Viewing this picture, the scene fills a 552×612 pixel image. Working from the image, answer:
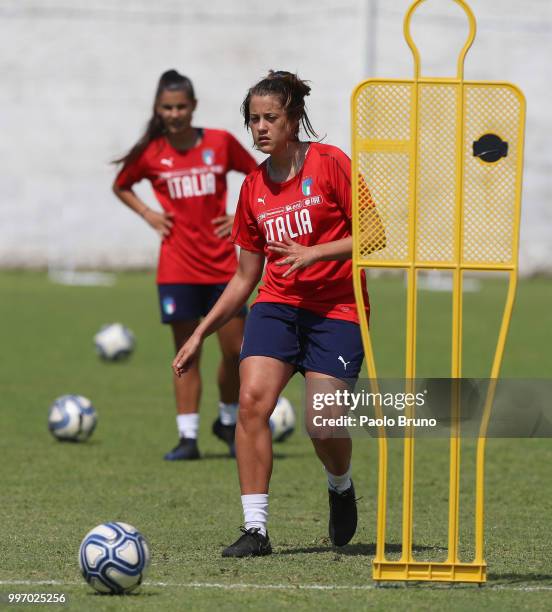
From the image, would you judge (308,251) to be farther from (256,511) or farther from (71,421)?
(71,421)

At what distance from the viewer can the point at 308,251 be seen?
18.4 ft

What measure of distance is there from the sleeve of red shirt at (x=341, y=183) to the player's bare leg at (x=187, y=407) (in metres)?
3.34

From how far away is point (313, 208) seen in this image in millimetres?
6109

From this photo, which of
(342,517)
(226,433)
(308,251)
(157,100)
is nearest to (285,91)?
(308,251)

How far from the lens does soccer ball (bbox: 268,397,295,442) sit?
1012cm

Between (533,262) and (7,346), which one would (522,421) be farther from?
(533,262)

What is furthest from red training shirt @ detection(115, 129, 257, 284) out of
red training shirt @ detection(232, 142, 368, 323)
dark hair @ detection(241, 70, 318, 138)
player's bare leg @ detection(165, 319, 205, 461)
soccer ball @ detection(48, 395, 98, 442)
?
dark hair @ detection(241, 70, 318, 138)

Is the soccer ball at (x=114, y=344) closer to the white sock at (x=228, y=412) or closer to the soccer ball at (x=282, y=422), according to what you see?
the soccer ball at (x=282, y=422)

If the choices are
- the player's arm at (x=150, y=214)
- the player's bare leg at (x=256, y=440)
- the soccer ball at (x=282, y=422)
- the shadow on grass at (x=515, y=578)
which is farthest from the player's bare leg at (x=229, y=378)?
the shadow on grass at (x=515, y=578)

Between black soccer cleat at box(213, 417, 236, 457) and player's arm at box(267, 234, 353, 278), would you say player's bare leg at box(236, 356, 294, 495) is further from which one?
black soccer cleat at box(213, 417, 236, 457)

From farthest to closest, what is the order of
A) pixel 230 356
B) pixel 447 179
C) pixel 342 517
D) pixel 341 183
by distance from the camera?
pixel 230 356, pixel 342 517, pixel 341 183, pixel 447 179

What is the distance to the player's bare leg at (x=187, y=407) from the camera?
9.30 m

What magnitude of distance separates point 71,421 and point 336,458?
405 cm

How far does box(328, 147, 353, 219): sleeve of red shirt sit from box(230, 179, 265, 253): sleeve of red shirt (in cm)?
40
